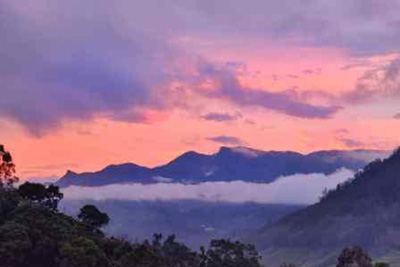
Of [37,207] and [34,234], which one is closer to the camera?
[34,234]

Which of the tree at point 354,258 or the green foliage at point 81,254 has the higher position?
the tree at point 354,258

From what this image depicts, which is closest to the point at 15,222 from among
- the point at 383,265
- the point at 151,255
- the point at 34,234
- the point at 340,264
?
the point at 34,234

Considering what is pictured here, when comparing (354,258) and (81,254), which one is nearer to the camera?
(81,254)

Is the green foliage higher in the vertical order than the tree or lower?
lower

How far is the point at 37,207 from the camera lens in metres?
184

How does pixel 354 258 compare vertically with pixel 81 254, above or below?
above

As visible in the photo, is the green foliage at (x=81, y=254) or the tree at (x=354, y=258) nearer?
the green foliage at (x=81, y=254)

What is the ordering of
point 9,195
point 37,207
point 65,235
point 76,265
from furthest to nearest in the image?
point 9,195
point 37,207
point 65,235
point 76,265

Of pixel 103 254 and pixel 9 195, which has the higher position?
pixel 9 195

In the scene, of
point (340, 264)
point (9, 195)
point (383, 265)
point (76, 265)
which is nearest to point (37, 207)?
point (9, 195)

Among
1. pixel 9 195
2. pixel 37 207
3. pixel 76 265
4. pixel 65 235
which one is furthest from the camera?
pixel 9 195

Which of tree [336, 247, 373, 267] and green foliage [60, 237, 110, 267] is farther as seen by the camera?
tree [336, 247, 373, 267]

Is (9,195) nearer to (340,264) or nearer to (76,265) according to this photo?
(76,265)

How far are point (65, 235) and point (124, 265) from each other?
15.1m
